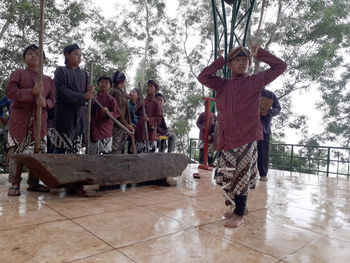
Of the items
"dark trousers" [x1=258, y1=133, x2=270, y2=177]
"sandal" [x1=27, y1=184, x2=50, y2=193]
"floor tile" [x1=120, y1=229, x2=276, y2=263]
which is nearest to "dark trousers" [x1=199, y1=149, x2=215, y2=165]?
"dark trousers" [x1=258, y1=133, x2=270, y2=177]

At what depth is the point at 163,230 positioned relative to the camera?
6.26ft

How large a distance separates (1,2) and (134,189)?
8790 mm

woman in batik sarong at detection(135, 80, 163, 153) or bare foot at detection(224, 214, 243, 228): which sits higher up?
woman in batik sarong at detection(135, 80, 163, 153)

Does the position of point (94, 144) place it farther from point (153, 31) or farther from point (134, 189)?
point (153, 31)

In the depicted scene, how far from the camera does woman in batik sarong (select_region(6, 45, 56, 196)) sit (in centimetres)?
275

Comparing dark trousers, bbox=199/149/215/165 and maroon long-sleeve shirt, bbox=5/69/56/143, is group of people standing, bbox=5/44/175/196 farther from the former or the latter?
dark trousers, bbox=199/149/215/165

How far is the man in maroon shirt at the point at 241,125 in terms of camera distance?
210cm

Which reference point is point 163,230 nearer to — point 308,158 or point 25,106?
point 25,106

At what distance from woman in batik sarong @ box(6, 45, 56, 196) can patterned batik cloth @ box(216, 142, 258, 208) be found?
1.90 meters

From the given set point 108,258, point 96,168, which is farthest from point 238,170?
point 96,168

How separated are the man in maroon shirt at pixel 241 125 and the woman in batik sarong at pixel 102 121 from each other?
6.34ft

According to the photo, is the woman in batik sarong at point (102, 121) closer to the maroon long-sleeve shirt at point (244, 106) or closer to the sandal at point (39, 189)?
the sandal at point (39, 189)

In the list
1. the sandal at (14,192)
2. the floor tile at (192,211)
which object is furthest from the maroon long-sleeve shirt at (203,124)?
the sandal at (14,192)

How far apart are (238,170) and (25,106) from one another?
2.27 meters
